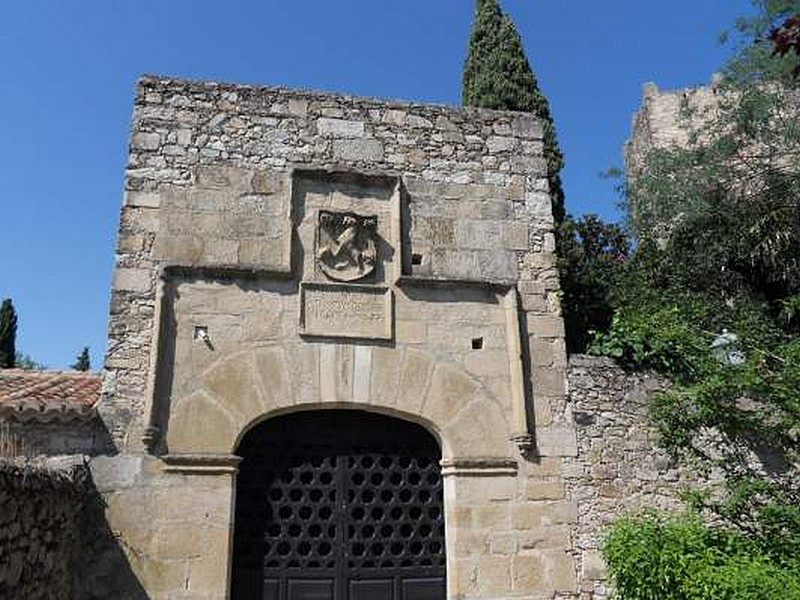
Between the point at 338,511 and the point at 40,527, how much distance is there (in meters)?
2.24

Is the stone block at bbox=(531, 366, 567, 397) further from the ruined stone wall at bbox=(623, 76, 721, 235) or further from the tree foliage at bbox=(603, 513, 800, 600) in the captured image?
the ruined stone wall at bbox=(623, 76, 721, 235)

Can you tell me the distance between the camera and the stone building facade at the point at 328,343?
512 cm

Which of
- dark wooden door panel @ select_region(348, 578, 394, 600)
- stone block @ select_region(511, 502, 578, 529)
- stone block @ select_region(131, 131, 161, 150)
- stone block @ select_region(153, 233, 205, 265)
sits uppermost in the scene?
stone block @ select_region(131, 131, 161, 150)

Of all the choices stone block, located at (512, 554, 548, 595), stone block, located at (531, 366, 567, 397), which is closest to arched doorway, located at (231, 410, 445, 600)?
stone block, located at (512, 554, 548, 595)

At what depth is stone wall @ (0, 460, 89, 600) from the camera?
10.9 ft

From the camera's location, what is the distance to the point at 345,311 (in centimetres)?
567

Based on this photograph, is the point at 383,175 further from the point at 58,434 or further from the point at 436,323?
the point at 58,434

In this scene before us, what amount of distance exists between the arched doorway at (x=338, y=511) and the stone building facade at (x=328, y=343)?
0.7 inches

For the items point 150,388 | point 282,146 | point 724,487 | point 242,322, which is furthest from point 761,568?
point 282,146

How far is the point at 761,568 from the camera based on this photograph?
184 inches

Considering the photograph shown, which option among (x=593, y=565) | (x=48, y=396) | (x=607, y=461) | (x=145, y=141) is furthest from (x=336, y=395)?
(x=145, y=141)

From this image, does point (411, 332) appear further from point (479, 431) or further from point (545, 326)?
point (545, 326)

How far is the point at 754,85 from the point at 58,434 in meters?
12.1

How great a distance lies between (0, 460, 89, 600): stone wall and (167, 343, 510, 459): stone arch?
808mm
